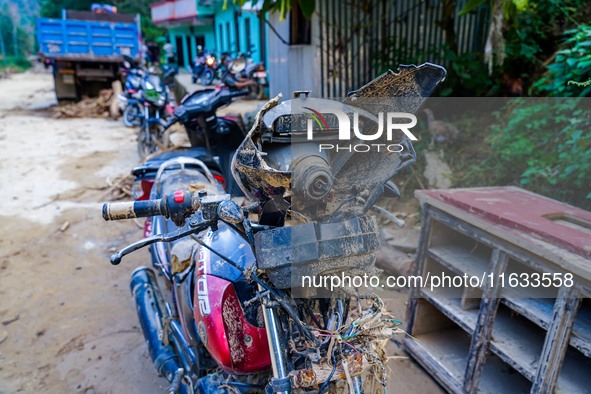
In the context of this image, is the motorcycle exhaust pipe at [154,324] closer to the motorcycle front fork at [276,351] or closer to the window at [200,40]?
the motorcycle front fork at [276,351]

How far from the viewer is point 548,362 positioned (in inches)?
74.5

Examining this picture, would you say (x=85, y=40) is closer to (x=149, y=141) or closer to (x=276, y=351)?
(x=149, y=141)

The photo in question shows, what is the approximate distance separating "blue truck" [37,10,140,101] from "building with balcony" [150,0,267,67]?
2846 millimetres

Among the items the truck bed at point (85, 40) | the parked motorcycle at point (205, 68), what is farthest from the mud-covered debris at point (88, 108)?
the parked motorcycle at point (205, 68)

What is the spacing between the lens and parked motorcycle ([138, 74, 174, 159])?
6742mm

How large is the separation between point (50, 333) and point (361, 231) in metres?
3.09

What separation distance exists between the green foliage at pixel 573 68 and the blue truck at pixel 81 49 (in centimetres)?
1111

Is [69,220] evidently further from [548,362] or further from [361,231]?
[548,362]

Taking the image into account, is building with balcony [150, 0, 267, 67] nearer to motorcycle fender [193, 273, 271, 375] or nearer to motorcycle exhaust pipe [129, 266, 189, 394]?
motorcycle exhaust pipe [129, 266, 189, 394]

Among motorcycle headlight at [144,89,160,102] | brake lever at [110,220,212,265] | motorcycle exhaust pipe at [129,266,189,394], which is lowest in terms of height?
motorcycle exhaust pipe at [129,266,189,394]

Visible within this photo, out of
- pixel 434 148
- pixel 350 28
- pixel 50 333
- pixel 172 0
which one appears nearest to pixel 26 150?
pixel 50 333

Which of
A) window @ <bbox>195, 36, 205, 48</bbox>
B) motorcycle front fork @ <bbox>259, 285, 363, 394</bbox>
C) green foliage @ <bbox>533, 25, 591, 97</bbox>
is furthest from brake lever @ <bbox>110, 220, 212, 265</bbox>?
window @ <bbox>195, 36, 205, 48</bbox>

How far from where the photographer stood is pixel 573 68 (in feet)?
12.1

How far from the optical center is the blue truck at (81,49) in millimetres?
10805
